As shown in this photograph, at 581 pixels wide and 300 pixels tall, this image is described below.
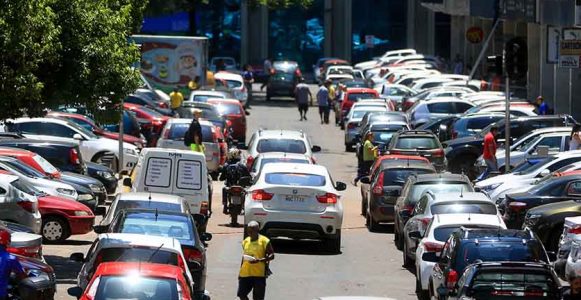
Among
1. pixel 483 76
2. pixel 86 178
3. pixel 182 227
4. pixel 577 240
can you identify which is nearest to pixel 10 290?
pixel 182 227

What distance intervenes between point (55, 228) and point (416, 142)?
13.2m

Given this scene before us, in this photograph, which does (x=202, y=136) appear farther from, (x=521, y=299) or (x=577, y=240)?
(x=521, y=299)

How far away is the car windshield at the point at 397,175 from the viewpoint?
30906mm

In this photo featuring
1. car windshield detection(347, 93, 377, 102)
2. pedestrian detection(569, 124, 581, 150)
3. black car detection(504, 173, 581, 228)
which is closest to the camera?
black car detection(504, 173, 581, 228)

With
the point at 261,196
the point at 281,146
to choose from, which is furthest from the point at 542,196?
the point at 281,146

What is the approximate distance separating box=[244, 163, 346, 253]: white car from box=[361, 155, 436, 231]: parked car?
382 cm

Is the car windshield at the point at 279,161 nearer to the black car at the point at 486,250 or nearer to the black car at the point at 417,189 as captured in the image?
the black car at the point at 417,189

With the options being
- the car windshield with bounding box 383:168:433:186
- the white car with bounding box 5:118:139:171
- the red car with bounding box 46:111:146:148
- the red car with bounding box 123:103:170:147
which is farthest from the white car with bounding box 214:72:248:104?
the car windshield with bounding box 383:168:433:186

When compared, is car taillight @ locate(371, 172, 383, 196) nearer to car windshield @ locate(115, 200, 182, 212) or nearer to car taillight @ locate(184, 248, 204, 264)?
car windshield @ locate(115, 200, 182, 212)

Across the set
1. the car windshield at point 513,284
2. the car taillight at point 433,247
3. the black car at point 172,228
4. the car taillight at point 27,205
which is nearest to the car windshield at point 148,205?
the black car at point 172,228

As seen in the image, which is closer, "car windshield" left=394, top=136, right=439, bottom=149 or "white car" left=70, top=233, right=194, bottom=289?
"white car" left=70, top=233, right=194, bottom=289

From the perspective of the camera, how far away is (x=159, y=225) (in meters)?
21.0

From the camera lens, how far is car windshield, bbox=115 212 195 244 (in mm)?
20828

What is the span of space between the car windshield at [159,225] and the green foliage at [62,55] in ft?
10.1
